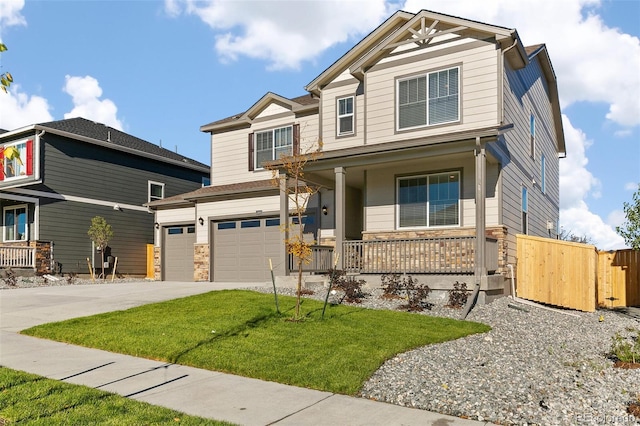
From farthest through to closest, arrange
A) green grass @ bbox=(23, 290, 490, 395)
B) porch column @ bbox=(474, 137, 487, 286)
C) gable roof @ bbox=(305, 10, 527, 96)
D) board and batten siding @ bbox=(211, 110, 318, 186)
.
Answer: board and batten siding @ bbox=(211, 110, 318, 186)
gable roof @ bbox=(305, 10, 527, 96)
porch column @ bbox=(474, 137, 487, 286)
green grass @ bbox=(23, 290, 490, 395)

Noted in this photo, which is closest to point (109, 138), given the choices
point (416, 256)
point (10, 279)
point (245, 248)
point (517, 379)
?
Result: point (10, 279)

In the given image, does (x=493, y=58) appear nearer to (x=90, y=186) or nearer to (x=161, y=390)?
(x=161, y=390)

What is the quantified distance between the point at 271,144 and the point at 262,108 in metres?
1.38

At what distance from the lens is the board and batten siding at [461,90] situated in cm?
1295

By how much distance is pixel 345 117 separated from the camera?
1556cm

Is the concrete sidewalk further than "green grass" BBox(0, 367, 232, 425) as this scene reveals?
Yes

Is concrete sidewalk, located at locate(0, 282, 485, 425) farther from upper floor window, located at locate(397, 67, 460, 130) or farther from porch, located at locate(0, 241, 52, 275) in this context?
porch, located at locate(0, 241, 52, 275)

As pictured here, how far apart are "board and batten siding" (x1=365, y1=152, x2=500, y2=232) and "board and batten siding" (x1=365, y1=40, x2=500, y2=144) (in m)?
0.87

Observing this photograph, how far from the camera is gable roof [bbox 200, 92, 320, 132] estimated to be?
56.5 feet

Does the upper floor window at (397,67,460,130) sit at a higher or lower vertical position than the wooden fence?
higher

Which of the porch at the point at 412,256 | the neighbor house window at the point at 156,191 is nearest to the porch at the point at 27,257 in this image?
the neighbor house window at the point at 156,191

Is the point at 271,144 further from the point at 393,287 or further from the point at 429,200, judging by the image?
the point at 393,287

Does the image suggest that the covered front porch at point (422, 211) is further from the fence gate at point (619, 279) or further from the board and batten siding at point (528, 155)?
the fence gate at point (619, 279)

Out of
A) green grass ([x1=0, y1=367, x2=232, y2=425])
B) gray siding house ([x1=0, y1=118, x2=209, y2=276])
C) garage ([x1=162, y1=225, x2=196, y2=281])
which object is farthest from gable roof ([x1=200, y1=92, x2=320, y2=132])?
green grass ([x1=0, y1=367, x2=232, y2=425])
